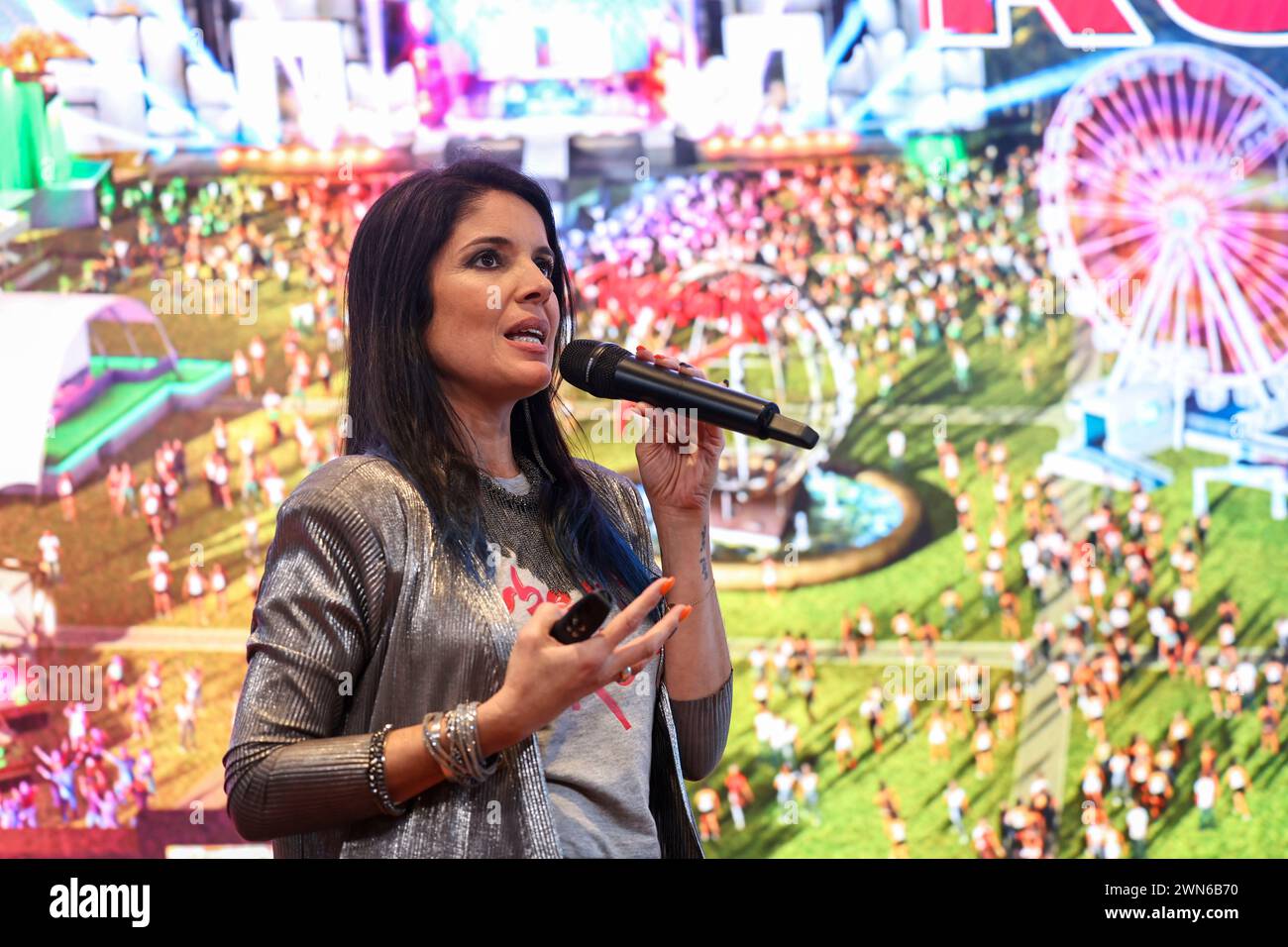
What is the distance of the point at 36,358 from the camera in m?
3.62

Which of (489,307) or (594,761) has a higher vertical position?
(489,307)

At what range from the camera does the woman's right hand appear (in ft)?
3.16

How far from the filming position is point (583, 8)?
3.69 meters

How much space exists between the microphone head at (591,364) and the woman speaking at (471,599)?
0.02 metres

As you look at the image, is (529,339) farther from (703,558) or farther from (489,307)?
(703,558)

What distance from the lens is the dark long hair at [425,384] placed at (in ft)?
3.79

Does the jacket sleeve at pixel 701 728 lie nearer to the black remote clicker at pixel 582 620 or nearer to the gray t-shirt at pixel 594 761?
the gray t-shirt at pixel 594 761

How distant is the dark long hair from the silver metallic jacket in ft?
0.16

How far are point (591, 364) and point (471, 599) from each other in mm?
302

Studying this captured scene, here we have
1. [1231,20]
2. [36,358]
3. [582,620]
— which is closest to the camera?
[582,620]

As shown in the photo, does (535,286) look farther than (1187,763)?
No

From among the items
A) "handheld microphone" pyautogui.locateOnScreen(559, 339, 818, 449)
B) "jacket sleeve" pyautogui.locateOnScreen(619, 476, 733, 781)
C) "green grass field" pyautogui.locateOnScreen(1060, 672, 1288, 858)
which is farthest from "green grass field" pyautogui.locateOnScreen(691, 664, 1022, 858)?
"handheld microphone" pyautogui.locateOnScreen(559, 339, 818, 449)

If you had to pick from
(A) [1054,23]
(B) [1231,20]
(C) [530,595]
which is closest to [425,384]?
(C) [530,595]
